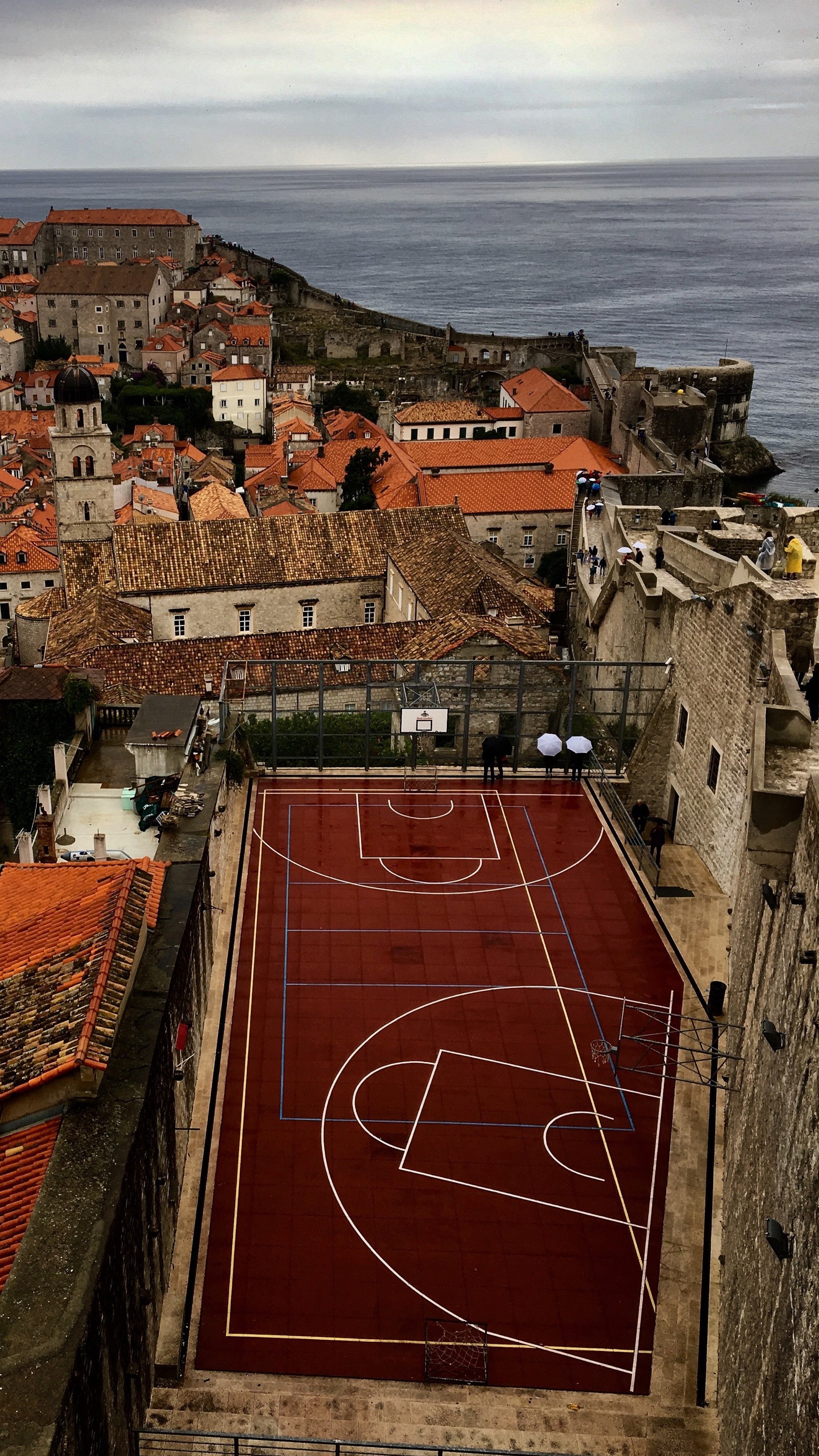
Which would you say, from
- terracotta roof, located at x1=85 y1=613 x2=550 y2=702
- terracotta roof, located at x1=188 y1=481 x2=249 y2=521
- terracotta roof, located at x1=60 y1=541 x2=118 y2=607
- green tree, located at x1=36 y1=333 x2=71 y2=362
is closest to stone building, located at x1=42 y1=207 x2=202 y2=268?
green tree, located at x1=36 y1=333 x2=71 y2=362

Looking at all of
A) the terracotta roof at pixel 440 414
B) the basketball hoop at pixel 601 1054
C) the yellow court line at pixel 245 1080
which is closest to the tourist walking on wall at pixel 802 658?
the basketball hoop at pixel 601 1054

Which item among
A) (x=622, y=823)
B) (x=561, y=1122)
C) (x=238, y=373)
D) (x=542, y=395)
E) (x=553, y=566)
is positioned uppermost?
(x=542, y=395)

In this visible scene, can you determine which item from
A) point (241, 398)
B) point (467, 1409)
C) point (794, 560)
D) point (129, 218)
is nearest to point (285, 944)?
point (467, 1409)

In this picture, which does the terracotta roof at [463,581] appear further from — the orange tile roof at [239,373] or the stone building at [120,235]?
the stone building at [120,235]

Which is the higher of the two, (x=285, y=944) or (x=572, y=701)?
(x=572, y=701)

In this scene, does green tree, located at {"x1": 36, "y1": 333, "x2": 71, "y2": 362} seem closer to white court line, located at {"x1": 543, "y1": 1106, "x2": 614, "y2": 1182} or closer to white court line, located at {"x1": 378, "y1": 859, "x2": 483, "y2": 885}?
white court line, located at {"x1": 378, "y1": 859, "x2": 483, "y2": 885}

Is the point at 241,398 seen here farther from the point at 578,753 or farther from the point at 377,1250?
the point at 377,1250
